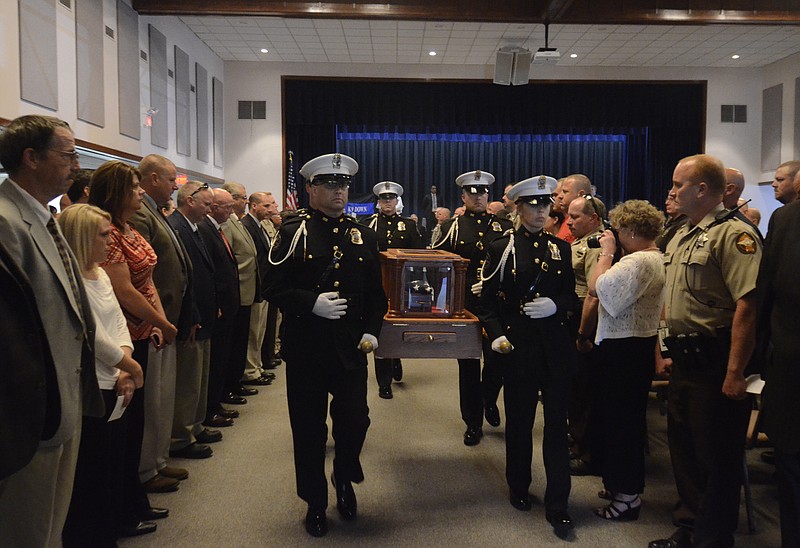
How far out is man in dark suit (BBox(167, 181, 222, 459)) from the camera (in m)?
3.69

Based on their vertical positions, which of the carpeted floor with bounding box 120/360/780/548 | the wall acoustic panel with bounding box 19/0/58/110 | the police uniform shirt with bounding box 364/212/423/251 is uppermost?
the wall acoustic panel with bounding box 19/0/58/110

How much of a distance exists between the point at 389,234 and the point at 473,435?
6.81 ft

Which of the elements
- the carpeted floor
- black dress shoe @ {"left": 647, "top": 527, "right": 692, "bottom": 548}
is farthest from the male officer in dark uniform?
black dress shoe @ {"left": 647, "top": 527, "right": 692, "bottom": 548}

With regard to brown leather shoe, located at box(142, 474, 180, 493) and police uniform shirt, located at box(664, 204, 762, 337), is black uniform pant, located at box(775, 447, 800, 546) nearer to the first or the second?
police uniform shirt, located at box(664, 204, 762, 337)

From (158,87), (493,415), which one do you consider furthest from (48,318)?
(158,87)

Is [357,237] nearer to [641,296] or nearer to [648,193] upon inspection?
[641,296]

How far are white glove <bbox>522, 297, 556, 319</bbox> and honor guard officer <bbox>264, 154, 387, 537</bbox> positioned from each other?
681mm

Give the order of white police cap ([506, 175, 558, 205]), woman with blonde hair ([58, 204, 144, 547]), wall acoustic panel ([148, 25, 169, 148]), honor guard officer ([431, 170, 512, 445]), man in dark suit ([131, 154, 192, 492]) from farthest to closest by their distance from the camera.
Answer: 1. wall acoustic panel ([148, 25, 169, 148])
2. honor guard officer ([431, 170, 512, 445])
3. man in dark suit ([131, 154, 192, 492])
4. white police cap ([506, 175, 558, 205])
5. woman with blonde hair ([58, 204, 144, 547])

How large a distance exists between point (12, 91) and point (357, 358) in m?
4.22

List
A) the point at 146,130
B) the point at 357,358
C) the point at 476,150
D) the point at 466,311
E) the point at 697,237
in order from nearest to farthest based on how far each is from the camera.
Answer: the point at 697,237, the point at 357,358, the point at 466,311, the point at 146,130, the point at 476,150

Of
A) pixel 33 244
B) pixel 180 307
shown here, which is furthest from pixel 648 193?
pixel 33 244

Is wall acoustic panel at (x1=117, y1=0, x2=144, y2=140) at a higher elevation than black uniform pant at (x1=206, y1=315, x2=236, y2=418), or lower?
higher

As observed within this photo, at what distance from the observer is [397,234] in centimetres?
542

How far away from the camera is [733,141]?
456 inches
